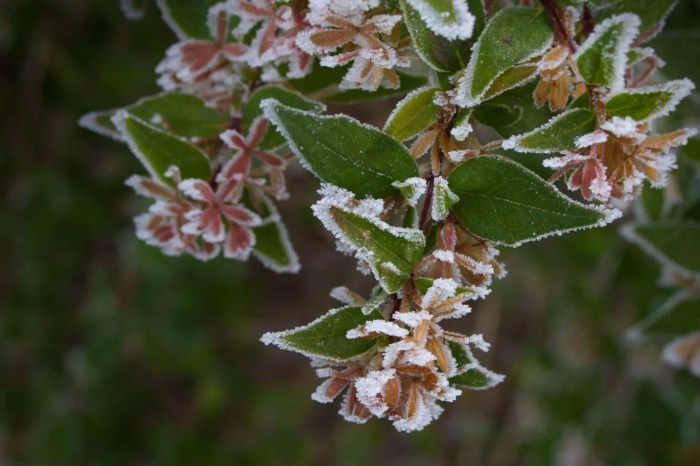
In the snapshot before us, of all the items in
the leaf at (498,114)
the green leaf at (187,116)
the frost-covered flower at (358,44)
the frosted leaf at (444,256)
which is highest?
the frost-covered flower at (358,44)

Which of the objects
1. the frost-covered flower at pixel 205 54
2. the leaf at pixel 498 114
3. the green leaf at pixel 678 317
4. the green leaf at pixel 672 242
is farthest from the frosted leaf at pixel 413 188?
the green leaf at pixel 678 317

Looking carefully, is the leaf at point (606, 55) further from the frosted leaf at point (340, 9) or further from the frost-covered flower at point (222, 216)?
the frost-covered flower at point (222, 216)

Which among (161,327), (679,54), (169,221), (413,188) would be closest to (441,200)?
(413,188)

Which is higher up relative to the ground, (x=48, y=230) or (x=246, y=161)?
(x=246, y=161)

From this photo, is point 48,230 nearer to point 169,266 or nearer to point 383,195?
point 169,266

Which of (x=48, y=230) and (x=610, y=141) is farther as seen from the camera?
(x=48, y=230)

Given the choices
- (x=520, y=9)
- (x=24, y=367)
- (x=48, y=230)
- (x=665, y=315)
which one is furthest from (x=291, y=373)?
(x=520, y=9)

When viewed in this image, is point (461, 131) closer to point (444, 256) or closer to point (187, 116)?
point (444, 256)
